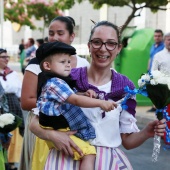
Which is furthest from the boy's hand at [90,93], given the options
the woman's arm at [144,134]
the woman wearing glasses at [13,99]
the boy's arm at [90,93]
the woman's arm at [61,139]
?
the woman wearing glasses at [13,99]

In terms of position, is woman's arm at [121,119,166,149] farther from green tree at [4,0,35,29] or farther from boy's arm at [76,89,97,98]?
green tree at [4,0,35,29]

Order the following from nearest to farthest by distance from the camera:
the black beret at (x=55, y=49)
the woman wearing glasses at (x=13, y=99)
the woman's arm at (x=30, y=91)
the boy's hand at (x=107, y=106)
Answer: the boy's hand at (x=107, y=106) < the black beret at (x=55, y=49) < the woman's arm at (x=30, y=91) < the woman wearing glasses at (x=13, y=99)

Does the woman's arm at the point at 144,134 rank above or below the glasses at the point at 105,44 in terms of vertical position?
below

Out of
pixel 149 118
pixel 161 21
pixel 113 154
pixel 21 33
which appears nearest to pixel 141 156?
pixel 149 118

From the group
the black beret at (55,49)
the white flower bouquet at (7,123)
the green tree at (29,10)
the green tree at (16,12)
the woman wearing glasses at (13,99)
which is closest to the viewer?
the black beret at (55,49)

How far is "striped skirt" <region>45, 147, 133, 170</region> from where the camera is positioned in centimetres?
320

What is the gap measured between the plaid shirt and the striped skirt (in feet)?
0.44

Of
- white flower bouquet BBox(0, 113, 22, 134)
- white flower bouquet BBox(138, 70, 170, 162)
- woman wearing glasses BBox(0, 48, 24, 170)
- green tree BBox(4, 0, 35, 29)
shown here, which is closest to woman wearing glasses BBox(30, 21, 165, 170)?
white flower bouquet BBox(138, 70, 170, 162)

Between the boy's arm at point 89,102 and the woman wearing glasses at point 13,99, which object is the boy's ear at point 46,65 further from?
the woman wearing glasses at point 13,99

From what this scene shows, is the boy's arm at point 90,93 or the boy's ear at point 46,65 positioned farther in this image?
the boy's ear at point 46,65

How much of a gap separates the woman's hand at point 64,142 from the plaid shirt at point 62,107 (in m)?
0.08

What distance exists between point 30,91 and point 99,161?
123 cm

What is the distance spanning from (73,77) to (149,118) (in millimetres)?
9335

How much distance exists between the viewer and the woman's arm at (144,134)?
3.21 m
